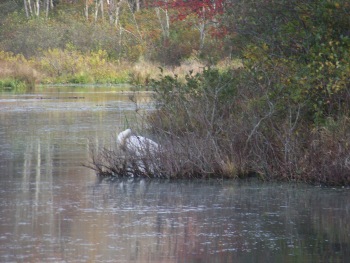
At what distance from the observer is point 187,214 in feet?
37.9

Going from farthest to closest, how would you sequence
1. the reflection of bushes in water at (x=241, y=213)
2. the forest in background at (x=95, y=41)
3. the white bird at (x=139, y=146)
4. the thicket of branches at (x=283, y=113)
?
1. the forest in background at (x=95, y=41)
2. the white bird at (x=139, y=146)
3. the thicket of branches at (x=283, y=113)
4. the reflection of bushes in water at (x=241, y=213)

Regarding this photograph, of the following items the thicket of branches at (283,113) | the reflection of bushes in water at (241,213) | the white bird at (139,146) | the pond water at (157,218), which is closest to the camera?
the pond water at (157,218)

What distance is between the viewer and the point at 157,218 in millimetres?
11305

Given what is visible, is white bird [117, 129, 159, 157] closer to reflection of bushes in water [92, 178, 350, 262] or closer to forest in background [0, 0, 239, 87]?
reflection of bushes in water [92, 178, 350, 262]

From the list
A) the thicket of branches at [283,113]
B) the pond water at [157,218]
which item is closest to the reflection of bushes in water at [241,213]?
the pond water at [157,218]

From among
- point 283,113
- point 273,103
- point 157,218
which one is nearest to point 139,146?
point 273,103

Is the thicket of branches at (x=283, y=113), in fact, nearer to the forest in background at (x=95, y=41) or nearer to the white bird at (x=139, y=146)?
the white bird at (x=139, y=146)

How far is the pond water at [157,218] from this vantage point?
9289 millimetres

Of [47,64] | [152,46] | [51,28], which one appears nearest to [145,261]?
[47,64]

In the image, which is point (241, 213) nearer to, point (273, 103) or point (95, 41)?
point (273, 103)

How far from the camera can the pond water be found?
9.29m

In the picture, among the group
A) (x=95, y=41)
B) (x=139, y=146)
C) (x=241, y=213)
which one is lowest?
(x=95, y=41)

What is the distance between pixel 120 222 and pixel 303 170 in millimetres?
3783

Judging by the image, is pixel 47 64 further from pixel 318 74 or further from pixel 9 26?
pixel 318 74
